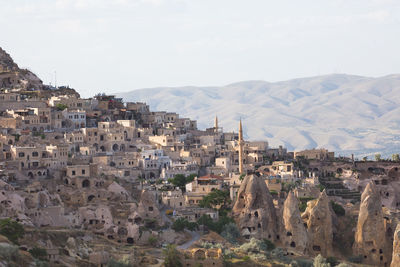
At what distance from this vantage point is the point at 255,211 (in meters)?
93.1

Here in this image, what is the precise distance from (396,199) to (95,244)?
46083 millimetres

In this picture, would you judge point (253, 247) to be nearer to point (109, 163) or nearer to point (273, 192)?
point (273, 192)

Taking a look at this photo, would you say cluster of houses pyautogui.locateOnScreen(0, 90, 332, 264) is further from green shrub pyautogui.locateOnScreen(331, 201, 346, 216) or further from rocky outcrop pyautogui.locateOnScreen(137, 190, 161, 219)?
green shrub pyautogui.locateOnScreen(331, 201, 346, 216)

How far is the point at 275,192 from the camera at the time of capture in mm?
100500

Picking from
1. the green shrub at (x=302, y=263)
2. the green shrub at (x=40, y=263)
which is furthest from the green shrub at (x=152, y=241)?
the green shrub at (x=40, y=263)

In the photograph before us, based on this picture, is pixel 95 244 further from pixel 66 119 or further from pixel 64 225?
pixel 66 119

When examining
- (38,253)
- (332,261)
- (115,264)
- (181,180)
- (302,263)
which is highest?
(181,180)

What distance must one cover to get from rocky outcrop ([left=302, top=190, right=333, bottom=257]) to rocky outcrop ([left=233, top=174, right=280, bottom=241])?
367 centimetres

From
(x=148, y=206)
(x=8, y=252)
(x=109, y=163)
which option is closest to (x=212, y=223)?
(x=148, y=206)

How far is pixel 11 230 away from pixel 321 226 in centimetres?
3440

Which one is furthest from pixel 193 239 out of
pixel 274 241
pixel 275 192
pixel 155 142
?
pixel 155 142

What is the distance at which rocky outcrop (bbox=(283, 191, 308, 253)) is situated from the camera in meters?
91.1

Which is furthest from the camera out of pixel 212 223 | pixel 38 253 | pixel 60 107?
pixel 60 107

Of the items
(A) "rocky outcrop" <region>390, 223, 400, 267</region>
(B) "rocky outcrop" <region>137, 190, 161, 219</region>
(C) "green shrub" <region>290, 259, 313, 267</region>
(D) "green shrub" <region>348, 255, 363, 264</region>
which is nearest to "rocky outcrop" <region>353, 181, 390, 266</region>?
(D) "green shrub" <region>348, 255, 363, 264</region>
